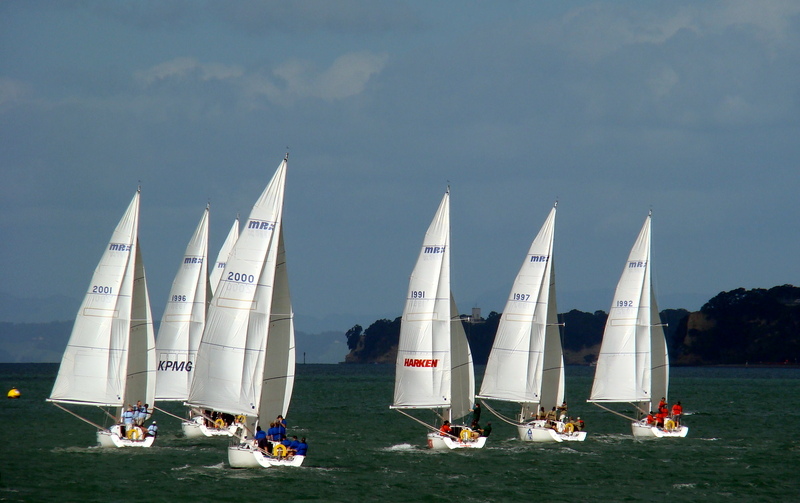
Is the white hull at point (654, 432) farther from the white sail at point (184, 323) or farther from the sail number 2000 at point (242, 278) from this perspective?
the sail number 2000 at point (242, 278)

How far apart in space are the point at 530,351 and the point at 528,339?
0.57 m

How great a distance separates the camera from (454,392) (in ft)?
162

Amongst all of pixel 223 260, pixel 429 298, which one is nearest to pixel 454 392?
pixel 429 298

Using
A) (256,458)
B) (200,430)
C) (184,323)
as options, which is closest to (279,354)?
(256,458)

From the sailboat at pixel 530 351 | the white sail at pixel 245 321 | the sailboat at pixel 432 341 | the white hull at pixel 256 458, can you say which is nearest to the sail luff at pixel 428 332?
the sailboat at pixel 432 341

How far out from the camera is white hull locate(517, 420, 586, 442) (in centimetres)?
5381

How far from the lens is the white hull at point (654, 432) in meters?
56.7

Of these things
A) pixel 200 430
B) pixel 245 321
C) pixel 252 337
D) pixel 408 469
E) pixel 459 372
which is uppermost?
pixel 245 321

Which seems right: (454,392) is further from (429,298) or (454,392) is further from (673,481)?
(673,481)

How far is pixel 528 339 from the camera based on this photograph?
55.2 metres

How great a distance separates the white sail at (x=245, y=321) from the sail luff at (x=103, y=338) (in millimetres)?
9659

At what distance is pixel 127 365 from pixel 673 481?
22477 millimetres

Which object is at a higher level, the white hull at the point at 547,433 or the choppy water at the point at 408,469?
the white hull at the point at 547,433

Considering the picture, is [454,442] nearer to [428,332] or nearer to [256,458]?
[428,332]
